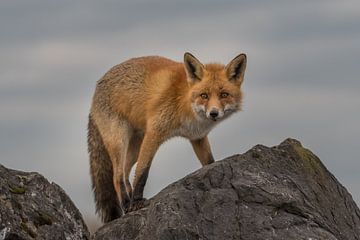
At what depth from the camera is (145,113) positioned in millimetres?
12500

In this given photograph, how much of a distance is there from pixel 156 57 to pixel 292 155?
467cm

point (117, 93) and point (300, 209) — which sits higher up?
point (117, 93)

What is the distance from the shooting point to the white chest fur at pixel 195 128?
1195cm

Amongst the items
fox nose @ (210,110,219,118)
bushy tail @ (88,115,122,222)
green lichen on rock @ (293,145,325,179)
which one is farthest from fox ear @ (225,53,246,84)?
bushy tail @ (88,115,122,222)

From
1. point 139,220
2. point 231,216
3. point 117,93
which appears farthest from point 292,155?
point 117,93

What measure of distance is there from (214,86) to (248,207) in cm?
365

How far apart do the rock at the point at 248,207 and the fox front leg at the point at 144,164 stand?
7.71 ft

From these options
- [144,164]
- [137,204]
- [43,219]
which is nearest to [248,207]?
[43,219]

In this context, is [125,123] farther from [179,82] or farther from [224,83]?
[224,83]

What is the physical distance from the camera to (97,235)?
918 cm

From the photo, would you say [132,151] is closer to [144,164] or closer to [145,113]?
[145,113]

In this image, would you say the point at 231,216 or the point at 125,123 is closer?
the point at 231,216

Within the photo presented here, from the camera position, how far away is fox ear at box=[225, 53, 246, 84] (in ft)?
39.9

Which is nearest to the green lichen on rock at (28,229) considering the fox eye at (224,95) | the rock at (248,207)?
the rock at (248,207)
